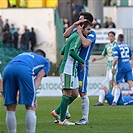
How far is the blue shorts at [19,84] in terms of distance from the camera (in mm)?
9977

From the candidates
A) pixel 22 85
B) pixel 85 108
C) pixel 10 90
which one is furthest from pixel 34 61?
pixel 85 108

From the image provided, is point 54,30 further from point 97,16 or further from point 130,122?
point 130,122

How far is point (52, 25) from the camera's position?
33.3 m

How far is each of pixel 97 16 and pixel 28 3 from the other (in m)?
5.98

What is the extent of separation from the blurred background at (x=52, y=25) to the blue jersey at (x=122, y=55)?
343 inches

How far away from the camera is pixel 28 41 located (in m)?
31.3

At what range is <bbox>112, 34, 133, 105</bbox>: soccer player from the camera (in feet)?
66.6

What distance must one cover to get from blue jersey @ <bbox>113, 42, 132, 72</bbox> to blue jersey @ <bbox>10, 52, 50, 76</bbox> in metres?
10.1

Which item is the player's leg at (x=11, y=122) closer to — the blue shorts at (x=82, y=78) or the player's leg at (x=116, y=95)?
the blue shorts at (x=82, y=78)

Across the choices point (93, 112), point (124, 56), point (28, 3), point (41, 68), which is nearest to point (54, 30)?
point (28, 3)

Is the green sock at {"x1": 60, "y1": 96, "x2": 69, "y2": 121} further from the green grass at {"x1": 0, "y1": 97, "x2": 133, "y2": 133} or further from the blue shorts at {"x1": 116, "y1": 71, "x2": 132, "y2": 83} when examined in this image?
the blue shorts at {"x1": 116, "y1": 71, "x2": 132, "y2": 83}

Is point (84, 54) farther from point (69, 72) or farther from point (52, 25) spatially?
point (52, 25)

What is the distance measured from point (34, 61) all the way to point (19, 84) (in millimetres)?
493

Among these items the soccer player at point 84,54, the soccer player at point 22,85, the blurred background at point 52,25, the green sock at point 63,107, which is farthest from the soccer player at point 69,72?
the blurred background at point 52,25
